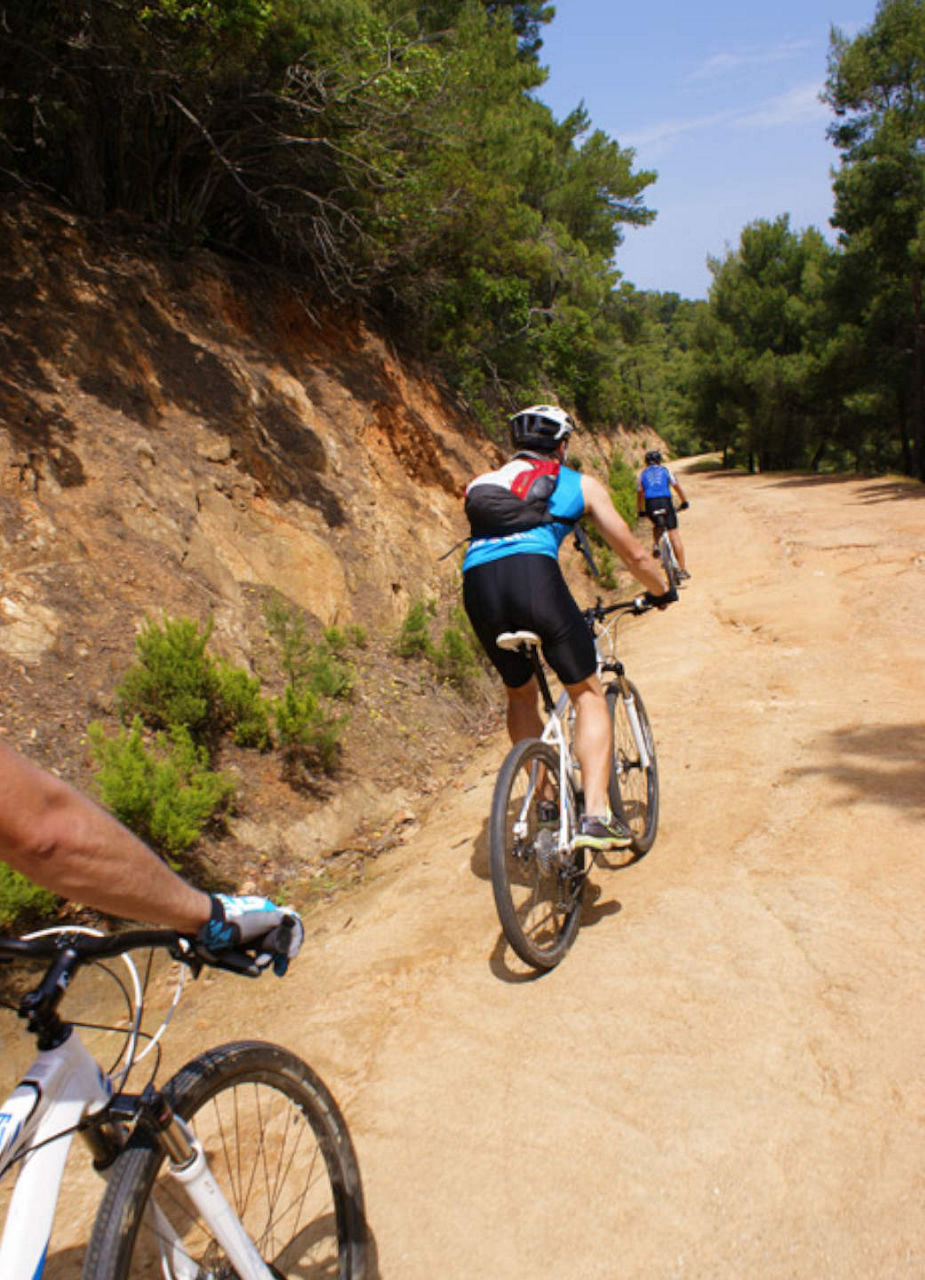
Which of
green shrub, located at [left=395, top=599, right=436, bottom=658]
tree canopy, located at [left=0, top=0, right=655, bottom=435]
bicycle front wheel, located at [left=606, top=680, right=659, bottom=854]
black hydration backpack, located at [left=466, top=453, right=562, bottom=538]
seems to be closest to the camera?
black hydration backpack, located at [left=466, top=453, right=562, bottom=538]

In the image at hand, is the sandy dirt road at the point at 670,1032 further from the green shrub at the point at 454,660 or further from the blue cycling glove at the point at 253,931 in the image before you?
the green shrub at the point at 454,660

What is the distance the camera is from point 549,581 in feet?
12.0

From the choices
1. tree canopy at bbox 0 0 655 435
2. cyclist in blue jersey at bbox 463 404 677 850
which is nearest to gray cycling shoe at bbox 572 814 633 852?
cyclist in blue jersey at bbox 463 404 677 850

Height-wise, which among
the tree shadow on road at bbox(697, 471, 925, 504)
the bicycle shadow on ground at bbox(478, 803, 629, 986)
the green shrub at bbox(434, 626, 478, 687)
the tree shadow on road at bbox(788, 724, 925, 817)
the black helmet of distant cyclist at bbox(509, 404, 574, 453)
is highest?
the black helmet of distant cyclist at bbox(509, 404, 574, 453)

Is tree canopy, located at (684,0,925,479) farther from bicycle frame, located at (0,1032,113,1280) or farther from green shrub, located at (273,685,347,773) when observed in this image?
bicycle frame, located at (0,1032,113,1280)

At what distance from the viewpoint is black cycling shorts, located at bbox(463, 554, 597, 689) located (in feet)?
11.9

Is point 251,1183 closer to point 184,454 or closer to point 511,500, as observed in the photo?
point 511,500

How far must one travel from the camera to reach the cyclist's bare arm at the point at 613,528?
12.4 ft

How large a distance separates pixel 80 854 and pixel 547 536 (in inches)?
102

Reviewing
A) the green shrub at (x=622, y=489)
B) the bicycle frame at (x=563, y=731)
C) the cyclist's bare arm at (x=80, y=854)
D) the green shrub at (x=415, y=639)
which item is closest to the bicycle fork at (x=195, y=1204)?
the cyclist's bare arm at (x=80, y=854)

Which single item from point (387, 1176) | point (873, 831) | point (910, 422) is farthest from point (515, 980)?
point (910, 422)

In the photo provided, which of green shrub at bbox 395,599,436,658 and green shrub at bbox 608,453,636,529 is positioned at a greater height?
green shrub at bbox 608,453,636,529

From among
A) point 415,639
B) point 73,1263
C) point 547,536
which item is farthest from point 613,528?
point 415,639

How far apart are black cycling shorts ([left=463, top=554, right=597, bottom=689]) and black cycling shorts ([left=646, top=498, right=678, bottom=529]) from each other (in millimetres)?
7518
